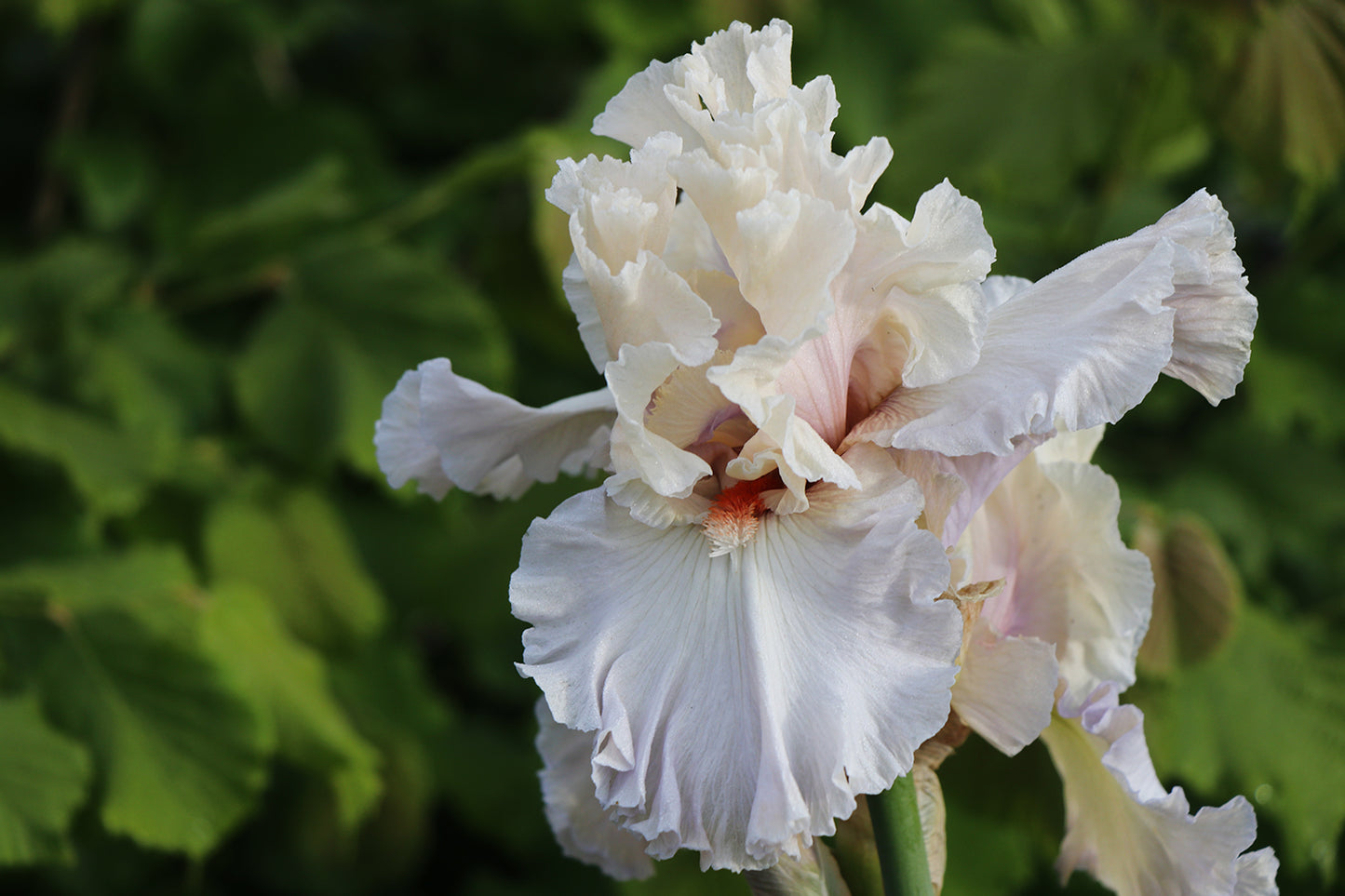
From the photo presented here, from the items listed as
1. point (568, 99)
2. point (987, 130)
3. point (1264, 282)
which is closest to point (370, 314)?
point (987, 130)

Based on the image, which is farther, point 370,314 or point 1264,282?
point 1264,282

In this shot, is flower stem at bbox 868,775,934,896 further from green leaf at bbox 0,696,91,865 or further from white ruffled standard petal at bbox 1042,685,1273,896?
green leaf at bbox 0,696,91,865

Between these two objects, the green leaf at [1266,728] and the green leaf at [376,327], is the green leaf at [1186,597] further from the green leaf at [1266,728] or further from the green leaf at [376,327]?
the green leaf at [376,327]

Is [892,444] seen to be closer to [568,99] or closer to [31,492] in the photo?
[31,492]

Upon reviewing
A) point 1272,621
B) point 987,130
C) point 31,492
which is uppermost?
point 987,130

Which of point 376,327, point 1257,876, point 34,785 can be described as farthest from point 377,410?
point 1257,876

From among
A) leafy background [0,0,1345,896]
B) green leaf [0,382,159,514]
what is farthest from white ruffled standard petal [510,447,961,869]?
green leaf [0,382,159,514]

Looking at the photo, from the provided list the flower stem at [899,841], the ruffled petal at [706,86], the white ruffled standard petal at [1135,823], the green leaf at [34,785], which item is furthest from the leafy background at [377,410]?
the ruffled petal at [706,86]

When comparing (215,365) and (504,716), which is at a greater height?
(215,365)

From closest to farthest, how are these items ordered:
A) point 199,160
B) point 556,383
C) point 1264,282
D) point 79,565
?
point 79,565
point 1264,282
point 556,383
point 199,160
